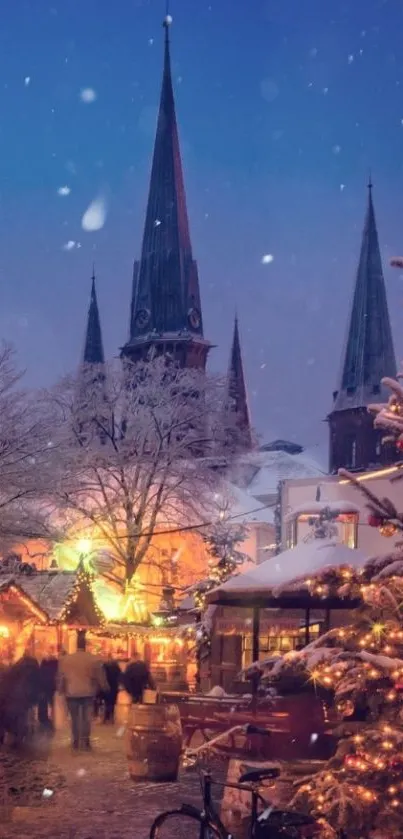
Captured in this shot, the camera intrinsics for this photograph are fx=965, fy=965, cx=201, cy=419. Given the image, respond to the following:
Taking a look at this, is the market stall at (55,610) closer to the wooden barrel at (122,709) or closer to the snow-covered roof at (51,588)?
the snow-covered roof at (51,588)

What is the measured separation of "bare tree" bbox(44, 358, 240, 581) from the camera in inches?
1300

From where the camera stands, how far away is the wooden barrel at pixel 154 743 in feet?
39.5

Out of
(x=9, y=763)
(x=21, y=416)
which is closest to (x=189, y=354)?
(x=21, y=416)

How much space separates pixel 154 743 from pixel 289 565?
393 cm

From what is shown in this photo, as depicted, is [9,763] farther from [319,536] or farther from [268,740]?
[319,536]

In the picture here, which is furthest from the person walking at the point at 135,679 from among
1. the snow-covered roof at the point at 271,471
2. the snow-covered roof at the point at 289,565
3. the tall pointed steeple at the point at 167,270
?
the tall pointed steeple at the point at 167,270

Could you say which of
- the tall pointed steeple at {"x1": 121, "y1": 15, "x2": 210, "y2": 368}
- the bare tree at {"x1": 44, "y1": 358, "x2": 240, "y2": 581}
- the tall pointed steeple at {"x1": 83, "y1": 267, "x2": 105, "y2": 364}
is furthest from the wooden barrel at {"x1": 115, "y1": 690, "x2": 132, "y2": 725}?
the tall pointed steeple at {"x1": 83, "y1": 267, "x2": 105, "y2": 364}

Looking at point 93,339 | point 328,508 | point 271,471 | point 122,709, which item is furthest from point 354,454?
point 122,709

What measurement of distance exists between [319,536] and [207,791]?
12212 millimetres

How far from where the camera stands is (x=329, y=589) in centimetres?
740

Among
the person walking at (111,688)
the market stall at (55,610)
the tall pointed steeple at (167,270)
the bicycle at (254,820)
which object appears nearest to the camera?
the bicycle at (254,820)

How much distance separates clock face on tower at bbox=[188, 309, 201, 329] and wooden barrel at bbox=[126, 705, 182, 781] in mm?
54393

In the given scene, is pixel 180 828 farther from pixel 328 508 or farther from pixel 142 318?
pixel 142 318

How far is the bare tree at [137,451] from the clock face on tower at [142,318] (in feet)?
88.3
